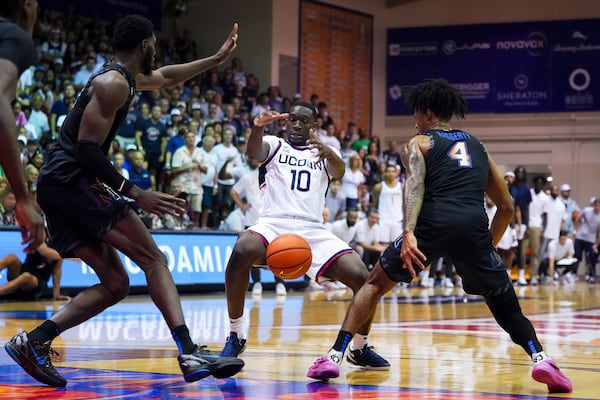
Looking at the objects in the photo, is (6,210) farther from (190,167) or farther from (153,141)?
(153,141)

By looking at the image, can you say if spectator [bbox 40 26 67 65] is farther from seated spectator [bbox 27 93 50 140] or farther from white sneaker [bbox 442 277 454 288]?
white sneaker [bbox 442 277 454 288]

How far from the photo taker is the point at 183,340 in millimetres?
6027

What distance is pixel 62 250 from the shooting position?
643cm

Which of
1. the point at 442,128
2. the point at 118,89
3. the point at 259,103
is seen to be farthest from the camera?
the point at 259,103

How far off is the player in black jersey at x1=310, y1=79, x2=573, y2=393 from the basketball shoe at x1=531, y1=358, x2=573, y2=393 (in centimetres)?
15

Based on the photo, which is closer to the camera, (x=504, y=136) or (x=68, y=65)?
(x=68, y=65)

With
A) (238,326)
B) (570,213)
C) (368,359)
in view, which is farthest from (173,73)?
(570,213)

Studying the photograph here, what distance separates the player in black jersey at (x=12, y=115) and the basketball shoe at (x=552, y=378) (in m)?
3.24

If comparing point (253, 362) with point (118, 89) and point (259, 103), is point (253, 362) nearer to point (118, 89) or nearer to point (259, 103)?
point (118, 89)

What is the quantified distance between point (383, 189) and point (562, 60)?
12987 millimetres

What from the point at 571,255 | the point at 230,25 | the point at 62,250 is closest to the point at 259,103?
the point at 230,25

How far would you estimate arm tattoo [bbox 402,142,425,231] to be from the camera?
21.7ft

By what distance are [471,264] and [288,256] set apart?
1.64 meters

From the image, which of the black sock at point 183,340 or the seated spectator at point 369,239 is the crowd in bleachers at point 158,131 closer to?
the seated spectator at point 369,239
